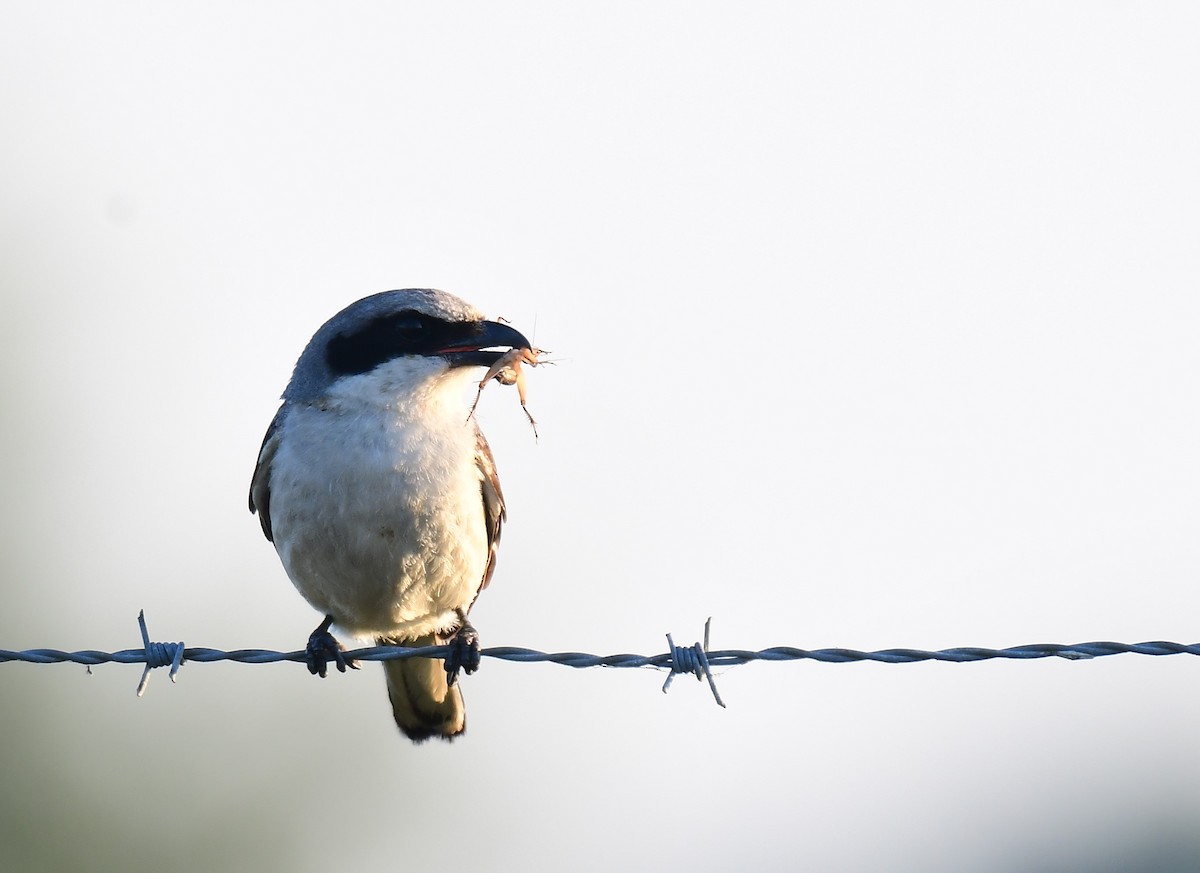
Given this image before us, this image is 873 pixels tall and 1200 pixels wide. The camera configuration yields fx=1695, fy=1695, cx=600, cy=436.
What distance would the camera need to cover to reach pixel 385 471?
21.6ft

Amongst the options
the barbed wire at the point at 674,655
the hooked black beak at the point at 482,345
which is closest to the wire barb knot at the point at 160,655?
the barbed wire at the point at 674,655

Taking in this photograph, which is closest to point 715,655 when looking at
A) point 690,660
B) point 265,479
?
point 690,660

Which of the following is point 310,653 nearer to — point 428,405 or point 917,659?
point 428,405

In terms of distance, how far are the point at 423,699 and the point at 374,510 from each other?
150 cm

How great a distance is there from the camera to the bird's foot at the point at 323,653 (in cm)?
685

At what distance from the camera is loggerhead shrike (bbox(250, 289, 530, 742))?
21.6ft

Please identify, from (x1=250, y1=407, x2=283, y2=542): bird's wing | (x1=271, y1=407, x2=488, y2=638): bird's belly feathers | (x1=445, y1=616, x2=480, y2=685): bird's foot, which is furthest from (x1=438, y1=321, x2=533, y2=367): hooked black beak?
(x1=445, y1=616, x2=480, y2=685): bird's foot

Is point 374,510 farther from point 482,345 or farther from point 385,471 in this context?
point 482,345

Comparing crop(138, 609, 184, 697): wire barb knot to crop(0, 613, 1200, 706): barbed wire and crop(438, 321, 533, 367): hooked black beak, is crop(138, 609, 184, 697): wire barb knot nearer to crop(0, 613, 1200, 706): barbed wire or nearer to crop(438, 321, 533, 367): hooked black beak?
crop(0, 613, 1200, 706): barbed wire

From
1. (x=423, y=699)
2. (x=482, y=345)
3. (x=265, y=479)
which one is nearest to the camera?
(x=482, y=345)

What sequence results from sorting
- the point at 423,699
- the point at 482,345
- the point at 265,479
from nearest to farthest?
the point at 482,345
the point at 265,479
the point at 423,699

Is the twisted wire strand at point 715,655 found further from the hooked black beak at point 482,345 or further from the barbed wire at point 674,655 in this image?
the hooked black beak at point 482,345

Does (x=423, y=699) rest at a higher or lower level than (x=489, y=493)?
lower

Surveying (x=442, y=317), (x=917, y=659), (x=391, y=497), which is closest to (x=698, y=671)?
(x=917, y=659)
